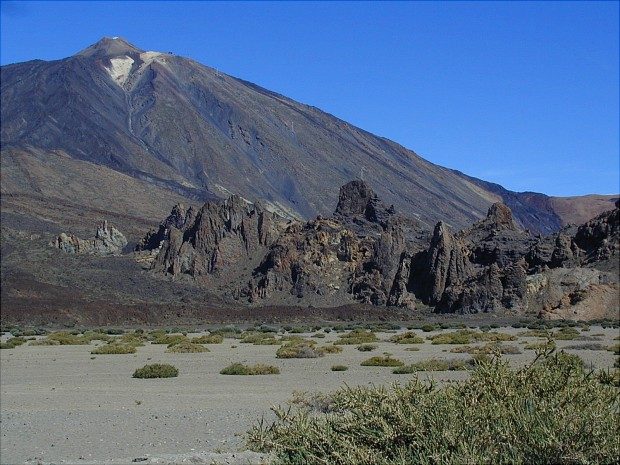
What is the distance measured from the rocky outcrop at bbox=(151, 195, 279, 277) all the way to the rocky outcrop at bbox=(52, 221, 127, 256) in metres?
9.57

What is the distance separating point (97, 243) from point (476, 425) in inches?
3768

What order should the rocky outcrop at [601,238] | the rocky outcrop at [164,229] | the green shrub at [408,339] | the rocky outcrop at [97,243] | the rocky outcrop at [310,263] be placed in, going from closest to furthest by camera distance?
1. the green shrub at [408,339]
2. the rocky outcrop at [601,238]
3. the rocky outcrop at [310,263]
4. the rocky outcrop at [97,243]
5. the rocky outcrop at [164,229]

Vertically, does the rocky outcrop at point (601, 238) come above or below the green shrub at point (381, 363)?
above

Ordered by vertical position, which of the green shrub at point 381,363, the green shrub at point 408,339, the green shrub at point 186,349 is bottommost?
the green shrub at point 186,349

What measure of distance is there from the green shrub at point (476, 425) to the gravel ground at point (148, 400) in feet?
2.41

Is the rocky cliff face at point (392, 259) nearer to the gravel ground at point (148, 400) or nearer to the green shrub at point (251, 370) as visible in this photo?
the gravel ground at point (148, 400)

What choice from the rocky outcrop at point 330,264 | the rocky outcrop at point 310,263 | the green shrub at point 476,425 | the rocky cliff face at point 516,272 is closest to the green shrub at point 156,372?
the green shrub at point 476,425

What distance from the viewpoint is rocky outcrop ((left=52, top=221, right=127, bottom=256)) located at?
89250 millimetres

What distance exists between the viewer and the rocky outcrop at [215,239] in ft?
275

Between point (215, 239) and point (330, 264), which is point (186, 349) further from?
point (215, 239)

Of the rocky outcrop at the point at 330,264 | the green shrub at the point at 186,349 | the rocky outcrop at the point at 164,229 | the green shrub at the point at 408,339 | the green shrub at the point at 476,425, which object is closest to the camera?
the green shrub at the point at 476,425

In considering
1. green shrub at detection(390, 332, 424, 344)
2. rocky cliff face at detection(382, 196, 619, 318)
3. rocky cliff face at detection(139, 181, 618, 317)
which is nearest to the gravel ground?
green shrub at detection(390, 332, 424, 344)

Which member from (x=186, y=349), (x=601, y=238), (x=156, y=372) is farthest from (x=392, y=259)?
(x=156, y=372)

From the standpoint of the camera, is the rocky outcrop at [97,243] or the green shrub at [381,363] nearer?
the green shrub at [381,363]
